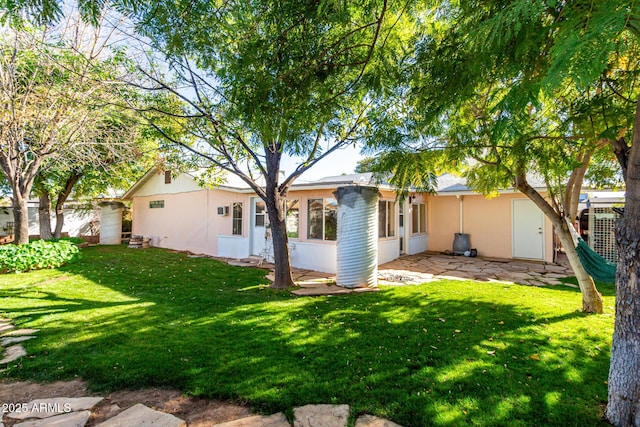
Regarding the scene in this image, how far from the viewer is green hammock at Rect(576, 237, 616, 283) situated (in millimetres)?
5000

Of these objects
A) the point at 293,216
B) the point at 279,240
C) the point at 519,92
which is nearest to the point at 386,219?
the point at 293,216

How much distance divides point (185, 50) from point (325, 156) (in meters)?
3.58

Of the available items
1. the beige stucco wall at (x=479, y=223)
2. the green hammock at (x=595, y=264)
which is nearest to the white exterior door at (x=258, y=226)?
the beige stucco wall at (x=479, y=223)

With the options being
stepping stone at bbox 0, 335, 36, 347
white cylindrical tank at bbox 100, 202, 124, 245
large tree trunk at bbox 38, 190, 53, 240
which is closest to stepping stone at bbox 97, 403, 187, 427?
stepping stone at bbox 0, 335, 36, 347

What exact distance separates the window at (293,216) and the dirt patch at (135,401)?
747 centimetres

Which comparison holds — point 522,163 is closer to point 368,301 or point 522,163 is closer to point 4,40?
point 368,301

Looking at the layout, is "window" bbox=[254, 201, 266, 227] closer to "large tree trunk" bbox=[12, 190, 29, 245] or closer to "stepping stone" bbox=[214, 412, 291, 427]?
"large tree trunk" bbox=[12, 190, 29, 245]

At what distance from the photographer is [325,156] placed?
6.89m

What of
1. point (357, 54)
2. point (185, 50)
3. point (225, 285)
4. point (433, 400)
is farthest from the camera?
point (225, 285)

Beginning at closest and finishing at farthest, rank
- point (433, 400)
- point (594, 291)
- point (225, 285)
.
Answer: point (433, 400) → point (594, 291) → point (225, 285)

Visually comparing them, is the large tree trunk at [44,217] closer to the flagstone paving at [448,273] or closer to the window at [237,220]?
the window at [237,220]

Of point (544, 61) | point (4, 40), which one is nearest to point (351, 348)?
point (544, 61)

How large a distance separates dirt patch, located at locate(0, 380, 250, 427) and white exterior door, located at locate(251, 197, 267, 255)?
27.3ft

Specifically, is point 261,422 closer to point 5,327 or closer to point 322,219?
point 5,327
